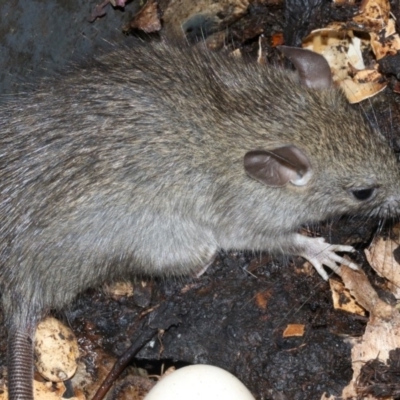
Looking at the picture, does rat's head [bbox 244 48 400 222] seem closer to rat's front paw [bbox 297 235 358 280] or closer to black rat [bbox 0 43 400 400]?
black rat [bbox 0 43 400 400]

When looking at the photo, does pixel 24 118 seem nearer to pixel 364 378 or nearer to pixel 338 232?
pixel 338 232

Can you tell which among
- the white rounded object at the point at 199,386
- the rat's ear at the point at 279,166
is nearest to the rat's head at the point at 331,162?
the rat's ear at the point at 279,166

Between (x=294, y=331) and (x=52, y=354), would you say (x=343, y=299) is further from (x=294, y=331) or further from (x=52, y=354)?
(x=52, y=354)

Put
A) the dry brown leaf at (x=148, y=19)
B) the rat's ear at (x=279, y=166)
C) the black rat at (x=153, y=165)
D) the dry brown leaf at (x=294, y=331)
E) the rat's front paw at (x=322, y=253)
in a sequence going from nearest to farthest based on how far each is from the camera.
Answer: the rat's ear at (x=279, y=166)
the black rat at (x=153, y=165)
the dry brown leaf at (x=294, y=331)
the rat's front paw at (x=322, y=253)
the dry brown leaf at (x=148, y=19)

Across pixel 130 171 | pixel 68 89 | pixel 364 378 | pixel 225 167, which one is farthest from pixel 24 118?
pixel 364 378

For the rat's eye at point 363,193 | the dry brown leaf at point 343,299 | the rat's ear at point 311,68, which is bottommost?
the dry brown leaf at point 343,299

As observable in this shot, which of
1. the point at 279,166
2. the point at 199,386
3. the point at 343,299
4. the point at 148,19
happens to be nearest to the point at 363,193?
the point at 279,166

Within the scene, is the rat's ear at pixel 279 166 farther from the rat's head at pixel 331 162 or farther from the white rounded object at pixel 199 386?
the white rounded object at pixel 199 386
